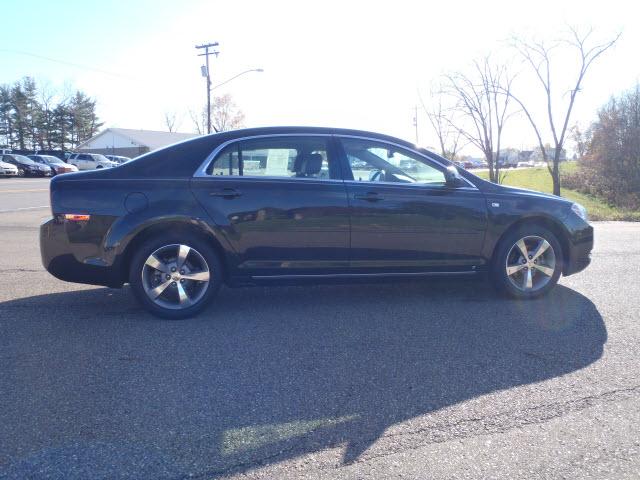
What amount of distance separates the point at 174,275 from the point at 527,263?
11.0 ft

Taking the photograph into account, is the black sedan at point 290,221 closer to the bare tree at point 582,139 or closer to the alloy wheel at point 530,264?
the alloy wheel at point 530,264

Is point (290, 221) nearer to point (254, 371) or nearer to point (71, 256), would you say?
point (254, 371)

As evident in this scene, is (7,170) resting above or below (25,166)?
below

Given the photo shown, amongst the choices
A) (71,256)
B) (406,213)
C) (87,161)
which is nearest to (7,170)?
(87,161)

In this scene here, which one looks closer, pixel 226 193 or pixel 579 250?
pixel 226 193

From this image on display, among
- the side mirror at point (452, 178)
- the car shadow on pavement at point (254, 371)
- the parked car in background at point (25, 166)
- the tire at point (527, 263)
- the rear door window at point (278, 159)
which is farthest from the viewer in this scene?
the parked car in background at point (25, 166)

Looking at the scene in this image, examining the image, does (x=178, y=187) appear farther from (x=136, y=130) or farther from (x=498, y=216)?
(x=136, y=130)

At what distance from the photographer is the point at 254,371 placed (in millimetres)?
3738

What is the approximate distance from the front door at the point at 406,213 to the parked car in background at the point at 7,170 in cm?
3868

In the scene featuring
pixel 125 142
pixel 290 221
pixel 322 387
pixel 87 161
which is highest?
pixel 125 142

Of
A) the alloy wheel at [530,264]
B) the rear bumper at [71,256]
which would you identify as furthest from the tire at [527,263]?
the rear bumper at [71,256]

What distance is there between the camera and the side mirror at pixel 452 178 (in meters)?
5.17

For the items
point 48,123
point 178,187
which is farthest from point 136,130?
point 178,187

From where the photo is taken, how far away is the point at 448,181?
519 cm
